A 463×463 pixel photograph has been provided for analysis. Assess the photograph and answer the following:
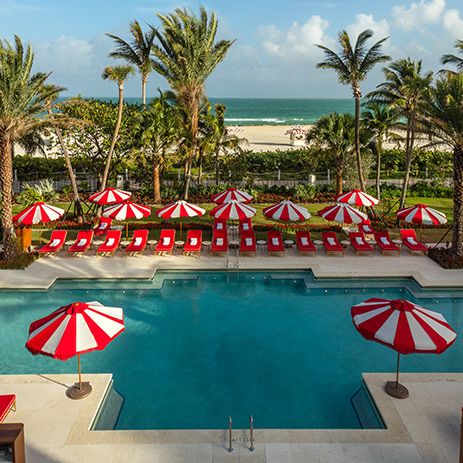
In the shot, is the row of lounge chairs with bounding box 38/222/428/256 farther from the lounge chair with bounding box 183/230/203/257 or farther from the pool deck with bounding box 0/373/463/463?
the pool deck with bounding box 0/373/463/463

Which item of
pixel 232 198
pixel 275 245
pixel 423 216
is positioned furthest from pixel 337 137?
pixel 275 245

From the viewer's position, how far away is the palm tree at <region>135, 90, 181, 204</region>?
2708cm

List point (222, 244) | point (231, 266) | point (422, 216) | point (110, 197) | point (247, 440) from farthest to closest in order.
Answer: point (110, 197) → point (222, 244) → point (422, 216) → point (231, 266) → point (247, 440)

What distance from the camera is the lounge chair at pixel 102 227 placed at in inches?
808

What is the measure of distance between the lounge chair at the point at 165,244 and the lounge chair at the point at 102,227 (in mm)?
2876

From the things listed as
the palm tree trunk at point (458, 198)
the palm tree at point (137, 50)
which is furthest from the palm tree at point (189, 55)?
the palm tree trunk at point (458, 198)

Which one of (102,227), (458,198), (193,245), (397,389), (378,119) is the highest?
(378,119)

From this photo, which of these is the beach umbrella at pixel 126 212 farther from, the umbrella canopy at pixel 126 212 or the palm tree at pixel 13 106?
the palm tree at pixel 13 106

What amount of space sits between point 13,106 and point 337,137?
667 inches

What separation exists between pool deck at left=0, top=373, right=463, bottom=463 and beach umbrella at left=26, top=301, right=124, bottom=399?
85 cm

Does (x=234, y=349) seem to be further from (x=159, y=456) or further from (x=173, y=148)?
(x=173, y=148)

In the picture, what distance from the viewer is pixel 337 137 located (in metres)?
27.1

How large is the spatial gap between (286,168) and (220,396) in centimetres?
2815

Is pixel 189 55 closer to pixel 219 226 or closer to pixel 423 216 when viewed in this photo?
pixel 219 226
